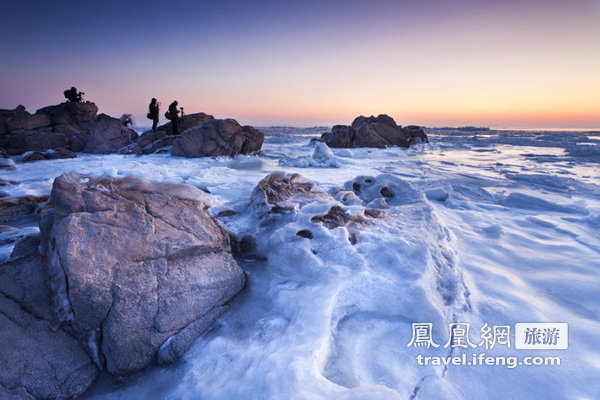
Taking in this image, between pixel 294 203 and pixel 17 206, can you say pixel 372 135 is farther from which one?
pixel 17 206

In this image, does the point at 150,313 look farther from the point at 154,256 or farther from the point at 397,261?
the point at 397,261

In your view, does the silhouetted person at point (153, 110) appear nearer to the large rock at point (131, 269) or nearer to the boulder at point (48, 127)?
the boulder at point (48, 127)

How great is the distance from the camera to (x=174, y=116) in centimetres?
1509

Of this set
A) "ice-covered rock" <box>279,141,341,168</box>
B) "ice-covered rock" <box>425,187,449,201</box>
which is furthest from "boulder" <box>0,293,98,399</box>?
"ice-covered rock" <box>279,141,341,168</box>

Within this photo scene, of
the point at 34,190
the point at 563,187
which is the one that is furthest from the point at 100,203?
the point at 563,187

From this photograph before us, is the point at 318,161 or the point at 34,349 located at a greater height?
the point at 318,161

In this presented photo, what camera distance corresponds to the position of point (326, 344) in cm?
198

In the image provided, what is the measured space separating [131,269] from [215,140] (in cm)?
1238

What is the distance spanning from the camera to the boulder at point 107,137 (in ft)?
48.0

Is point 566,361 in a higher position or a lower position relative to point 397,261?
lower

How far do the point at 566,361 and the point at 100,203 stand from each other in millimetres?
3900

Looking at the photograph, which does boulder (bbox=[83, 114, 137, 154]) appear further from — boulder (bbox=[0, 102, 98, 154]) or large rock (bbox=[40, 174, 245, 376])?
large rock (bbox=[40, 174, 245, 376])

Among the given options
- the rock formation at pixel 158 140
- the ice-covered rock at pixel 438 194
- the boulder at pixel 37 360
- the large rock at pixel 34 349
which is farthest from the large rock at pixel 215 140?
the boulder at pixel 37 360

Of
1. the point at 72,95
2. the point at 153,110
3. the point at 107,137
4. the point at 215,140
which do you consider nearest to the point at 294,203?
the point at 215,140
